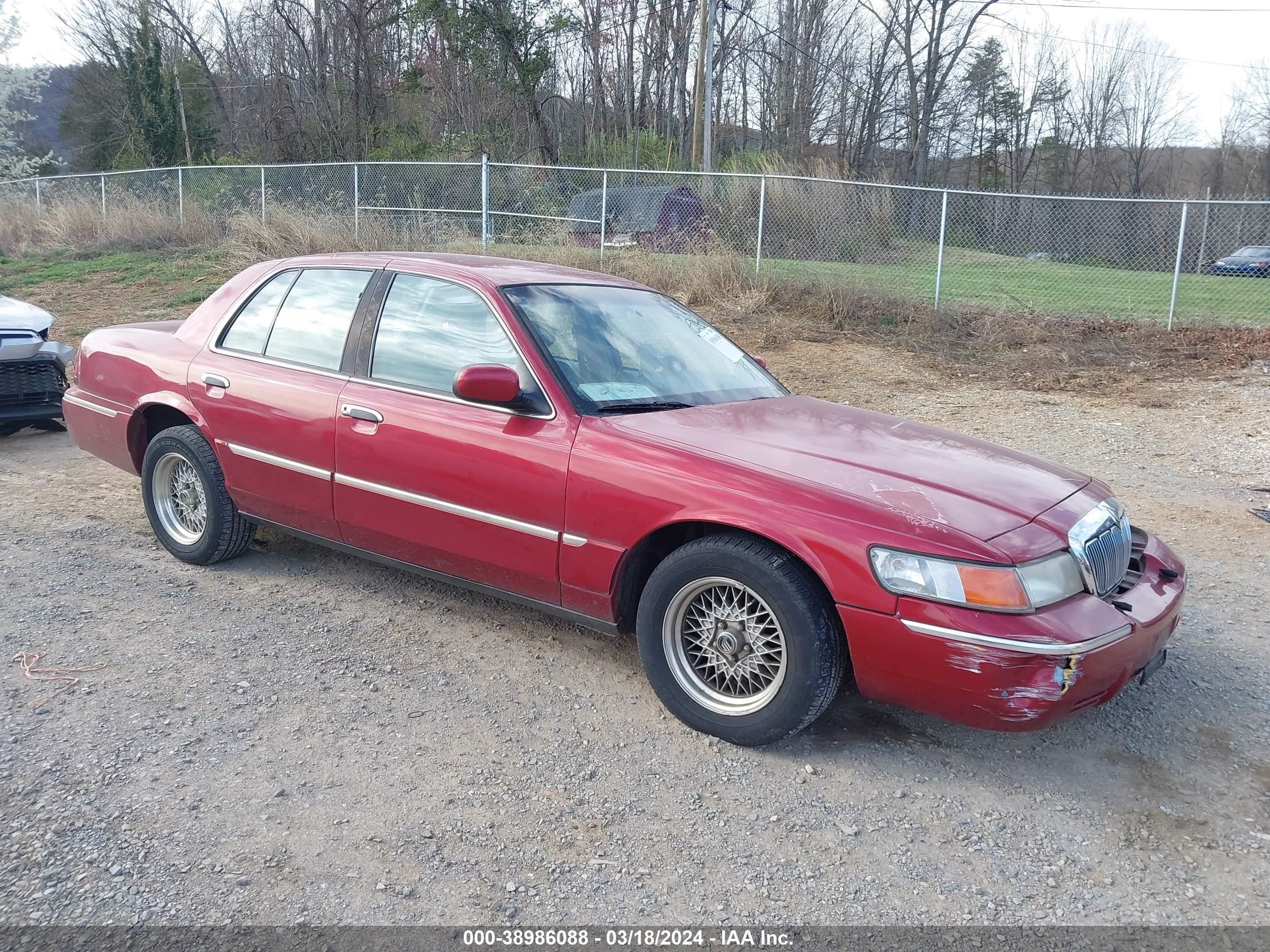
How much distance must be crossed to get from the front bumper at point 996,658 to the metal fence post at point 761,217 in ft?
37.2

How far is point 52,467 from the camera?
7.14 m

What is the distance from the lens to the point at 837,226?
14.5 meters

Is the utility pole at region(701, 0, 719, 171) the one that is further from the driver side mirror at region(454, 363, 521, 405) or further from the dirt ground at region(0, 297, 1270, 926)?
the driver side mirror at region(454, 363, 521, 405)

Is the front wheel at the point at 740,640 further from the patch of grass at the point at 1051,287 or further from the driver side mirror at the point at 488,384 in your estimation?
the patch of grass at the point at 1051,287

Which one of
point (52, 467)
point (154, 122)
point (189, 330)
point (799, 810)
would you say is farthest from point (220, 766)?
point (154, 122)

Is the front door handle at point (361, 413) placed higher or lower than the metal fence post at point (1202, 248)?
lower

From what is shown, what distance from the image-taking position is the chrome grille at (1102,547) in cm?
323

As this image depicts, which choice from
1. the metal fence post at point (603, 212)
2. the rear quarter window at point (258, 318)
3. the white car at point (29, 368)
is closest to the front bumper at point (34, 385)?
the white car at point (29, 368)

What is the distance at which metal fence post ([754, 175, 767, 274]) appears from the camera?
14.1 m

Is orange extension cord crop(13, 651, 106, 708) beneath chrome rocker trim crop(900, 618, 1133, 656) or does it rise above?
beneath

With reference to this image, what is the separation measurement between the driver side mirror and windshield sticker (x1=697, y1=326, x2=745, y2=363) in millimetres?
1286

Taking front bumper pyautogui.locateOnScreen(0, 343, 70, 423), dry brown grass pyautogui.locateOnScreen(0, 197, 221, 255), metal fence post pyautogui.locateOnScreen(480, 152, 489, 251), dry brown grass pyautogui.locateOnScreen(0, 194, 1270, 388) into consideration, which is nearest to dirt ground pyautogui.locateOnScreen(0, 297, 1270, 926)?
front bumper pyautogui.locateOnScreen(0, 343, 70, 423)

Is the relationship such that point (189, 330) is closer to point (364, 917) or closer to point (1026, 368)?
point (364, 917)

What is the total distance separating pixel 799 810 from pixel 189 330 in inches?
153
